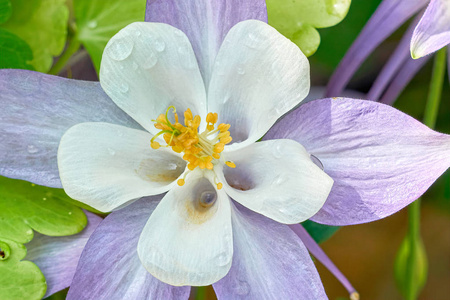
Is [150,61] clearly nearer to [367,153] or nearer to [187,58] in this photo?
[187,58]

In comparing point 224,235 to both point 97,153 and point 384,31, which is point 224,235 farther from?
point 384,31

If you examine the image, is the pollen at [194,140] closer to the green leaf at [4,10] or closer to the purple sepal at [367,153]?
the purple sepal at [367,153]

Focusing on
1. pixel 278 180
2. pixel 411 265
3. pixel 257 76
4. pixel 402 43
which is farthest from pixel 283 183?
pixel 411 265

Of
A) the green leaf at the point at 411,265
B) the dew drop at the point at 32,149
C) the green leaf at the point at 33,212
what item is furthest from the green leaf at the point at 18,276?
the green leaf at the point at 411,265

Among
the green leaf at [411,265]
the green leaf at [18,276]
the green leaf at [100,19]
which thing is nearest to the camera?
the green leaf at [18,276]

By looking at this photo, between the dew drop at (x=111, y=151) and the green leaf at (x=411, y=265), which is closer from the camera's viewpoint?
the dew drop at (x=111, y=151)
